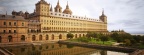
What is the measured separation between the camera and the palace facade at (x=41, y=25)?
39.0m

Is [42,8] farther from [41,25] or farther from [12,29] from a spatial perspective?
[12,29]

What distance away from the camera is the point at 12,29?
39.6 meters

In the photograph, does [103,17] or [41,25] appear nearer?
[41,25]

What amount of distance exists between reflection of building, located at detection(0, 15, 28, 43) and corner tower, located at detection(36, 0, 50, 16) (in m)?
11.2

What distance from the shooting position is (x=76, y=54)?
27.6 m

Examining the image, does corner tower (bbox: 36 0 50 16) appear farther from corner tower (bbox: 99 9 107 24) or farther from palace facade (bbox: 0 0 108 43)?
corner tower (bbox: 99 9 107 24)

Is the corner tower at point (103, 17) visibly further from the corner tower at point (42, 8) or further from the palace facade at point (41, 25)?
the corner tower at point (42, 8)

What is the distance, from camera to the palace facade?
1534 inches

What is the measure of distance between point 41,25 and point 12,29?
44.6 ft

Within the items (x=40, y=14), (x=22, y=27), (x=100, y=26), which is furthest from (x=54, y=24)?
(x=100, y=26)

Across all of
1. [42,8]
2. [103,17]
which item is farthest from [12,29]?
[103,17]

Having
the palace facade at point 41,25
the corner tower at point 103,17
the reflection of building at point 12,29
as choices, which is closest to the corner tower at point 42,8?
the palace facade at point 41,25

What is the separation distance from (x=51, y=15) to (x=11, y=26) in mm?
19581

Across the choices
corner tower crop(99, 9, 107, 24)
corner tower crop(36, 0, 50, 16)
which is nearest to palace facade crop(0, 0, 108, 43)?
corner tower crop(36, 0, 50, 16)
